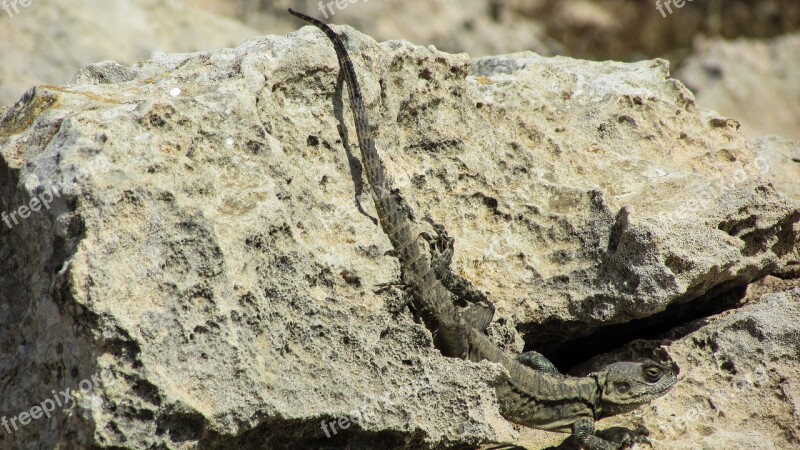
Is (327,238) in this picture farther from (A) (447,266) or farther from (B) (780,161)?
(B) (780,161)

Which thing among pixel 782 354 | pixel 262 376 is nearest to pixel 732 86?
pixel 782 354

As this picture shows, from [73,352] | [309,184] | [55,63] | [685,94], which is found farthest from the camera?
[55,63]

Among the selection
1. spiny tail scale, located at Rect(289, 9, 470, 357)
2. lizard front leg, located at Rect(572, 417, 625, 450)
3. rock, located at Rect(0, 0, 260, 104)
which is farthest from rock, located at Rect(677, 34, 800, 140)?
spiny tail scale, located at Rect(289, 9, 470, 357)

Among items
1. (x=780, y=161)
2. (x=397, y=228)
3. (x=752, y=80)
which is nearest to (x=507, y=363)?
(x=397, y=228)

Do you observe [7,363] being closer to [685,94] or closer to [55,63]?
[685,94]

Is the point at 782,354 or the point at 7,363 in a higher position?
the point at 782,354

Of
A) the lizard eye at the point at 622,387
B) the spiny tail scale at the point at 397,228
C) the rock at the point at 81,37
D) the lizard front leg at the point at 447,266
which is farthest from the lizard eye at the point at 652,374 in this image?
the rock at the point at 81,37

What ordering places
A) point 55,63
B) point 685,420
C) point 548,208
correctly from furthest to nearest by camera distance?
point 55,63 → point 548,208 → point 685,420
